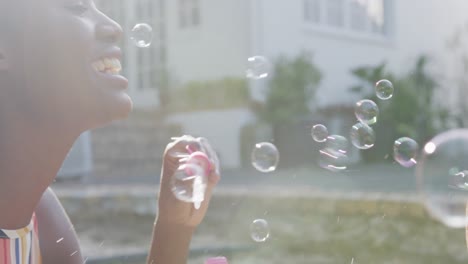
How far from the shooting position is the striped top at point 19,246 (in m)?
1.36

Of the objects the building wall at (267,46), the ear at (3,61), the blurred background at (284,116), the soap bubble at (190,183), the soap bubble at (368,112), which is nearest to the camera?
the ear at (3,61)

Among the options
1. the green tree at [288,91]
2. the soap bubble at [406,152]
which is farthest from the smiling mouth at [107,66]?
the green tree at [288,91]

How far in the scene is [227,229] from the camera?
5.56 m

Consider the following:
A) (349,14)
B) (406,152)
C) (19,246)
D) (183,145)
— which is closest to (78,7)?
(183,145)

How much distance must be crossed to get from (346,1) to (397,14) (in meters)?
0.82

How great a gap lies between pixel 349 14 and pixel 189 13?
97.4 inches

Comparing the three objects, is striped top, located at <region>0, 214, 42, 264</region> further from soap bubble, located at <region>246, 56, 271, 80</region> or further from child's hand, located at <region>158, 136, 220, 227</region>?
soap bubble, located at <region>246, 56, 271, 80</region>

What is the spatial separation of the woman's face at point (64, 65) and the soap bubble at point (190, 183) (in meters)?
0.17

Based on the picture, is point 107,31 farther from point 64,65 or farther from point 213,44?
point 213,44

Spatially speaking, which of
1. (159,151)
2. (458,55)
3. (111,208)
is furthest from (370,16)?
(111,208)

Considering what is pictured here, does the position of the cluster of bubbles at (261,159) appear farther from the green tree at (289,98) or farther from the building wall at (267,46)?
the building wall at (267,46)

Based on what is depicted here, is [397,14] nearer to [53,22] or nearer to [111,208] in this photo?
→ [111,208]

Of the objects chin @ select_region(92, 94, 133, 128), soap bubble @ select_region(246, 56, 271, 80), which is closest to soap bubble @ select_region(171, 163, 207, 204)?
chin @ select_region(92, 94, 133, 128)

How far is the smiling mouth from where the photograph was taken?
1364 mm
